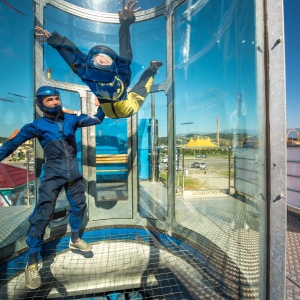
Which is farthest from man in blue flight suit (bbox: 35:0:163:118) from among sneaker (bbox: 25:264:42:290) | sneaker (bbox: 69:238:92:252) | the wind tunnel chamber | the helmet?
sneaker (bbox: 25:264:42:290)

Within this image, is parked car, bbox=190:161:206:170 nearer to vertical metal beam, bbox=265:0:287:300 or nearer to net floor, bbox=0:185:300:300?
net floor, bbox=0:185:300:300

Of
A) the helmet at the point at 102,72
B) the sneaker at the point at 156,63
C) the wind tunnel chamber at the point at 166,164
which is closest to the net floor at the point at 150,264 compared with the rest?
the wind tunnel chamber at the point at 166,164

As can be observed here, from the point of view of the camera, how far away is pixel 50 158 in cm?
161

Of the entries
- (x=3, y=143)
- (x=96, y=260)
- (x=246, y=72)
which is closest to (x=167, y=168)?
(x=96, y=260)

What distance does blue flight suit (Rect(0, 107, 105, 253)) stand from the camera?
149cm

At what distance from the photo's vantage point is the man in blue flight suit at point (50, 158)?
1.48 meters

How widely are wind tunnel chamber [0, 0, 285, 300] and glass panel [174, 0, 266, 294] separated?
0.01m

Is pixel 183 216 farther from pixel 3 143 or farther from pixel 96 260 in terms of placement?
pixel 3 143

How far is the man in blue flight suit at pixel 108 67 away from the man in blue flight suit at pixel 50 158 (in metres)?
0.20

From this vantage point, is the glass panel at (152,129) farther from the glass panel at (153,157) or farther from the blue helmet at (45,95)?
the blue helmet at (45,95)

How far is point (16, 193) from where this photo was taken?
2.05 meters

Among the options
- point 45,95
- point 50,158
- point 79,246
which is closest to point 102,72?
point 45,95

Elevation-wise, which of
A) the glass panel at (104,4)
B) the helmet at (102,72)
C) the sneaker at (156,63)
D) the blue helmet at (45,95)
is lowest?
the blue helmet at (45,95)

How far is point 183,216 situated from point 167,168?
624 millimetres
